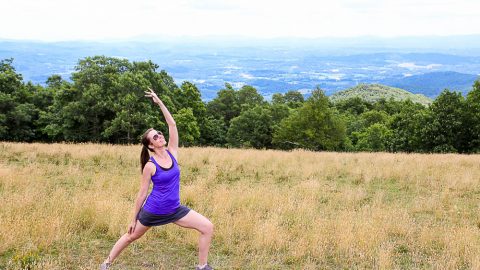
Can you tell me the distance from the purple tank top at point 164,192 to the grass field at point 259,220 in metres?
1.17

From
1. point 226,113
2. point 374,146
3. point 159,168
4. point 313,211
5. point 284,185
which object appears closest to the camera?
point 159,168

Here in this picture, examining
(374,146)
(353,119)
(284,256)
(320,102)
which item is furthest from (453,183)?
(353,119)

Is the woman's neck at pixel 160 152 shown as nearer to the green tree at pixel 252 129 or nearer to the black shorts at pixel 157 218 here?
the black shorts at pixel 157 218

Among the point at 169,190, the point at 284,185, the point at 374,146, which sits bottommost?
the point at 374,146

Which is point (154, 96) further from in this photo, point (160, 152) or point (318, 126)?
point (318, 126)

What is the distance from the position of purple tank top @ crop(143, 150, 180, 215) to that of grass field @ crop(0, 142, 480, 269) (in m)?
1.17

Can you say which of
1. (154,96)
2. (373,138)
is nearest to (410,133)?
(373,138)

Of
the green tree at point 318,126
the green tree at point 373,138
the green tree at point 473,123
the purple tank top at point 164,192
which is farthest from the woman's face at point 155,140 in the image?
the green tree at point 373,138

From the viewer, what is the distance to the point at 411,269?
544 centimetres

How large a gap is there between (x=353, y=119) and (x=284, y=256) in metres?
76.1

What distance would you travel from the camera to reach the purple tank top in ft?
14.6

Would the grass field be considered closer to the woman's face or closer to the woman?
the woman

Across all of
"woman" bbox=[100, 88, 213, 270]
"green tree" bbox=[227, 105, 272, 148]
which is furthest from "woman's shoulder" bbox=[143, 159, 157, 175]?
"green tree" bbox=[227, 105, 272, 148]

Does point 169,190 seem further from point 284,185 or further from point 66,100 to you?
point 66,100
